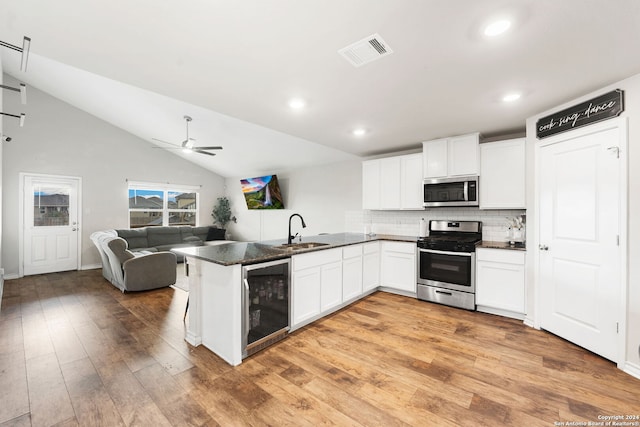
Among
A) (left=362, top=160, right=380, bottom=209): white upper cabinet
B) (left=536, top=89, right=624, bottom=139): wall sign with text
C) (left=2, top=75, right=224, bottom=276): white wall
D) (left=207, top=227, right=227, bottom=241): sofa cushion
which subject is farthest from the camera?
(left=207, top=227, right=227, bottom=241): sofa cushion

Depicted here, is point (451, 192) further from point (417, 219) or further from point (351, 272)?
point (351, 272)

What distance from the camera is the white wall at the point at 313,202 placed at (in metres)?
5.79

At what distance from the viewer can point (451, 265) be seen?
3676mm

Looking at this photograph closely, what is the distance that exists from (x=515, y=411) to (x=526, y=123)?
307 centimetres

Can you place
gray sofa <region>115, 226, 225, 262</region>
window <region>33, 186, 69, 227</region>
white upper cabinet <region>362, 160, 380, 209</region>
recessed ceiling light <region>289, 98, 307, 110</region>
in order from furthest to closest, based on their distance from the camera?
gray sofa <region>115, 226, 225, 262</region> < window <region>33, 186, 69, 227</region> < white upper cabinet <region>362, 160, 380, 209</region> < recessed ceiling light <region>289, 98, 307, 110</region>

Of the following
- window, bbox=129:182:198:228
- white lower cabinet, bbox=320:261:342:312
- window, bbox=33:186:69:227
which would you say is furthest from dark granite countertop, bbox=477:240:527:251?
window, bbox=33:186:69:227

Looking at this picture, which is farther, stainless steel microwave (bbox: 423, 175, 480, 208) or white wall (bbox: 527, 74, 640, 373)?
stainless steel microwave (bbox: 423, 175, 480, 208)

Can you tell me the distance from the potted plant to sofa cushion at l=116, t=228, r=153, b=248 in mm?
2158

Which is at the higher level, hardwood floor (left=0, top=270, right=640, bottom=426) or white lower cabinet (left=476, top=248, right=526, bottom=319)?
white lower cabinet (left=476, top=248, right=526, bottom=319)

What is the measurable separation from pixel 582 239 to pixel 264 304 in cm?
314

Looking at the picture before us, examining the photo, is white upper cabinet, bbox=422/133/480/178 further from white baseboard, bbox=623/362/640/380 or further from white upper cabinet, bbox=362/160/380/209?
white baseboard, bbox=623/362/640/380

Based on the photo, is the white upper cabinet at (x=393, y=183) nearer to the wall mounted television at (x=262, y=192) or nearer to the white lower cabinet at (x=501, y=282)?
the white lower cabinet at (x=501, y=282)

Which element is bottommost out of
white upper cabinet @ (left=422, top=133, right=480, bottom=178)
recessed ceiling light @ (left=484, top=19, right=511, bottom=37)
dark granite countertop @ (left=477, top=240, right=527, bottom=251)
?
dark granite countertop @ (left=477, top=240, right=527, bottom=251)

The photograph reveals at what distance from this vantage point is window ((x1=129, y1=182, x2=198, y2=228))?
7.30m
